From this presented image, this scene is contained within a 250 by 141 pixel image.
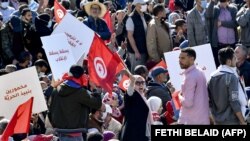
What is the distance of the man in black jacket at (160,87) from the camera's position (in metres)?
15.3

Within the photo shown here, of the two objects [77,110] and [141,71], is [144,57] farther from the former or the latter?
[77,110]

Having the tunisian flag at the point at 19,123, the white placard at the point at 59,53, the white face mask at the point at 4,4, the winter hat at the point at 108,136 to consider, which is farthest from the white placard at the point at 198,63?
the white face mask at the point at 4,4

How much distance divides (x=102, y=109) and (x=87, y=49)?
2348mm

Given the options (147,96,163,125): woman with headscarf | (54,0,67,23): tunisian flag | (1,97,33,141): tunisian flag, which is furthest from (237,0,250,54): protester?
(1,97,33,141): tunisian flag

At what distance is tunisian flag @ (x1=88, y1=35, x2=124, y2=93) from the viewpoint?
1441 centimetres

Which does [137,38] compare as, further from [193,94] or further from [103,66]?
[193,94]

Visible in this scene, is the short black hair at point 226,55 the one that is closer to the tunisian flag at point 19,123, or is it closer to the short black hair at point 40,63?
the tunisian flag at point 19,123

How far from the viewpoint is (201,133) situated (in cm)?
854

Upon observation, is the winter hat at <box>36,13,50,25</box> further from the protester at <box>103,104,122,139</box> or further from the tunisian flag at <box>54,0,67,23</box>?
the protester at <box>103,104,122,139</box>

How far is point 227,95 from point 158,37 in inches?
225

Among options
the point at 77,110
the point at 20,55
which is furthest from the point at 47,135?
the point at 20,55

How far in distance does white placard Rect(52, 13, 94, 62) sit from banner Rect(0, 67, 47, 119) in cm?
188

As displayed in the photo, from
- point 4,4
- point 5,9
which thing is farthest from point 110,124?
point 4,4

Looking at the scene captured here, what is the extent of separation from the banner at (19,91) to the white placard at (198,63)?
1840 mm
